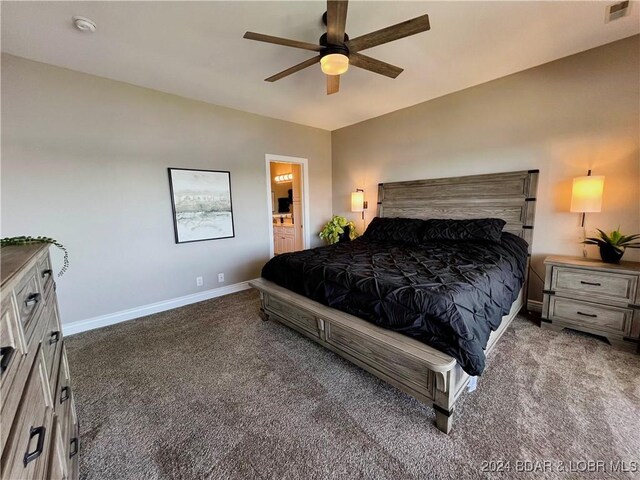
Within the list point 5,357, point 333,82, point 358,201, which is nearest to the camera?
point 5,357

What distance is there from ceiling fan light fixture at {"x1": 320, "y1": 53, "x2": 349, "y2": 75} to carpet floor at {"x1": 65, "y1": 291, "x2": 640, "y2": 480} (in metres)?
2.27

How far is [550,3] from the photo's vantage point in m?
1.89

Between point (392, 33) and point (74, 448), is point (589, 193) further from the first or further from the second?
point (74, 448)

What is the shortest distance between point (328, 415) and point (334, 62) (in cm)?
238

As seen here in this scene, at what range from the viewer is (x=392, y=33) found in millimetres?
1729

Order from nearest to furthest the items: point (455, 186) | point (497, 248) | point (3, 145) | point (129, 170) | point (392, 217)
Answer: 1. point (3, 145)
2. point (497, 248)
3. point (129, 170)
4. point (455, 186)
5. point (392, 217)

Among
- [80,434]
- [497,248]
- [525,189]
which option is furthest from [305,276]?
[525,189]

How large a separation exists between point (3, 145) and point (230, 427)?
120 inches

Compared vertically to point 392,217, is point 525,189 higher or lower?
higher

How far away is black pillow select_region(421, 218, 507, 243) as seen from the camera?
9.54 ft

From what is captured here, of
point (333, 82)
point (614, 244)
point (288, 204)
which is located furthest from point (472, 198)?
point (288, 204)

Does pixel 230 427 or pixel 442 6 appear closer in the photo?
pixel 230 427

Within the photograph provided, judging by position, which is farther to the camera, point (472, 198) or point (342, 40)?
point (472, 198)

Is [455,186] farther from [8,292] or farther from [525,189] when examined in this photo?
[8,292]
